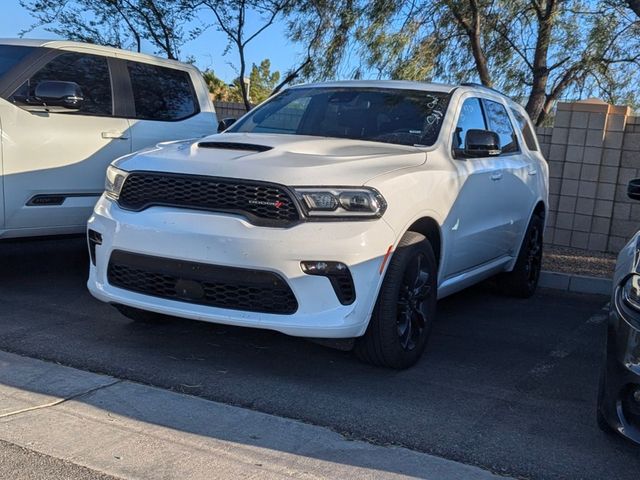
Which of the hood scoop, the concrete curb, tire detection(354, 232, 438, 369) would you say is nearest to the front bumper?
tire detection(354, 232, 438, 369)

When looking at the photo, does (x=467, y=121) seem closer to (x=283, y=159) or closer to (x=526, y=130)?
(x=526, y=130)

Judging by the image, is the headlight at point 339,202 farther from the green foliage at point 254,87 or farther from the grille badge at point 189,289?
the green foliage at point 254,87

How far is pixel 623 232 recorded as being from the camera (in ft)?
29.6

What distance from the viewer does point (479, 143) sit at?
504cm

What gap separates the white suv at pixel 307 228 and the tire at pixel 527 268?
1490 mm

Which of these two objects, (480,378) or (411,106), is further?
(411,106)

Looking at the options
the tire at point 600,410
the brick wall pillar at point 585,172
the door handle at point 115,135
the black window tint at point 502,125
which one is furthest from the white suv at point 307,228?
the brick wall pillar at point 585,172

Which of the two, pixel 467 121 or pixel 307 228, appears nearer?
pixel 307 228

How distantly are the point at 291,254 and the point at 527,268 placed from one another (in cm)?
361

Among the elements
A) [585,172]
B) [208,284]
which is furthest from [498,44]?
[208,284]

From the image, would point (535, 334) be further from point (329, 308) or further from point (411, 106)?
point (329, 308)

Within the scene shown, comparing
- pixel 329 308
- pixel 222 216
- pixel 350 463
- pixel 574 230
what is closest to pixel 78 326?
pixel 222 216

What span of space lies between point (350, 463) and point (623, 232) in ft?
Result: 23.0

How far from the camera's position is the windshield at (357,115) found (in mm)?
5070
